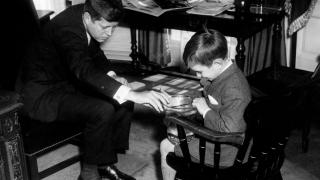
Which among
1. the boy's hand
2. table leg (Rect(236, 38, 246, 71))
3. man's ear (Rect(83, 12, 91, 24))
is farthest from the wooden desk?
the boy's hand

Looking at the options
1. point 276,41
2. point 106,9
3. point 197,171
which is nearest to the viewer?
point 197,171

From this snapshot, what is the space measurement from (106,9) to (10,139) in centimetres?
94

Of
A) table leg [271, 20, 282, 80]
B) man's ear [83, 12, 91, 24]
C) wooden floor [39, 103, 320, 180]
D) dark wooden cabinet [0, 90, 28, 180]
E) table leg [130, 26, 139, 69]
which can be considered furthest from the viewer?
table leg [130, 26, 139, 69]

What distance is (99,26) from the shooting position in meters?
2.38

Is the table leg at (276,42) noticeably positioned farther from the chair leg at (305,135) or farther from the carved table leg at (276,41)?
the chair leg at (305,135)

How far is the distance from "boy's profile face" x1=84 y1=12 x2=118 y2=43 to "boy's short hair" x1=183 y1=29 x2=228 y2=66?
565 millimetres

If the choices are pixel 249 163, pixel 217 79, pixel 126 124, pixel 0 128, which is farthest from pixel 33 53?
pixel 249 163

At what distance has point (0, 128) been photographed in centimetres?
160

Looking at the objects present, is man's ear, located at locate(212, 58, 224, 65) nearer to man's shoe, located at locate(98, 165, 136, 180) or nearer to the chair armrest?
the chair armrest

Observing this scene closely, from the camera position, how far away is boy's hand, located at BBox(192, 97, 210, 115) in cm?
200

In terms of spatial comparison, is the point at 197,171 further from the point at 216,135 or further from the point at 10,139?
the point at 10,139

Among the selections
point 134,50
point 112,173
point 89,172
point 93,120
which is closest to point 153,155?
point 112,173

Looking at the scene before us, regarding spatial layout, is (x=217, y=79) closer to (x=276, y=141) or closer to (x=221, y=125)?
(x=221, y=125)

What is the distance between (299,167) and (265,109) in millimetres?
1349
